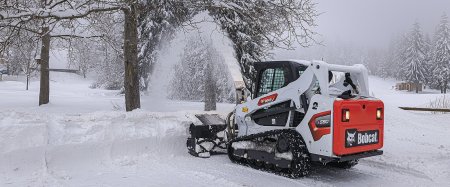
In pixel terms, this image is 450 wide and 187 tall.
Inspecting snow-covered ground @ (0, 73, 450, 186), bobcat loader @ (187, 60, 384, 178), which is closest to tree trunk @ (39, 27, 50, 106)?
snow-covered ground @ (0, 73, 450, 186)

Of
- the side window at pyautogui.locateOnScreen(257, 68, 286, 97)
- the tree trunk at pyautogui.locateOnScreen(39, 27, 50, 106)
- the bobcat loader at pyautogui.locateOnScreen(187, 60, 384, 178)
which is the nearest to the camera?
the bobcat loader at pyautogui.locateOnScreen(187, 60, 384, 178)

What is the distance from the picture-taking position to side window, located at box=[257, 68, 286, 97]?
731 cm

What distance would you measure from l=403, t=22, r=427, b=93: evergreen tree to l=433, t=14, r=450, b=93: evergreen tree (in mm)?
3263

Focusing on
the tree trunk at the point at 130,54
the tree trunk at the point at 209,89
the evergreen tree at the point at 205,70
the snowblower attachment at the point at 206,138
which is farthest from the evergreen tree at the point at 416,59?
the snowblower attachment at the point at 206,138

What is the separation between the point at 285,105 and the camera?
7.00 metres

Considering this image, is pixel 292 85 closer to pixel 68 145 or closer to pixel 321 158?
pixel 321 158

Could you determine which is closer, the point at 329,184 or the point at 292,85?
the point at 329,184

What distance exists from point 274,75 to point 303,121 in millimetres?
1199

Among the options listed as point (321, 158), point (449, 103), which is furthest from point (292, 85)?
point (449, 103)

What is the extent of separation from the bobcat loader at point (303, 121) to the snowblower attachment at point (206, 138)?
2cm

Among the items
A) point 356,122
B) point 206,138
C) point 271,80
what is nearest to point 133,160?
point 206,138

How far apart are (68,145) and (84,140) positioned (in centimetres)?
31

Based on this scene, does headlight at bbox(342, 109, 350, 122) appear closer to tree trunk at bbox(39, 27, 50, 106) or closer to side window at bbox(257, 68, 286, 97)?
side window at bbox(257, 68, 286, 97)

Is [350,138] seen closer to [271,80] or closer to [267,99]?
[267,99]
